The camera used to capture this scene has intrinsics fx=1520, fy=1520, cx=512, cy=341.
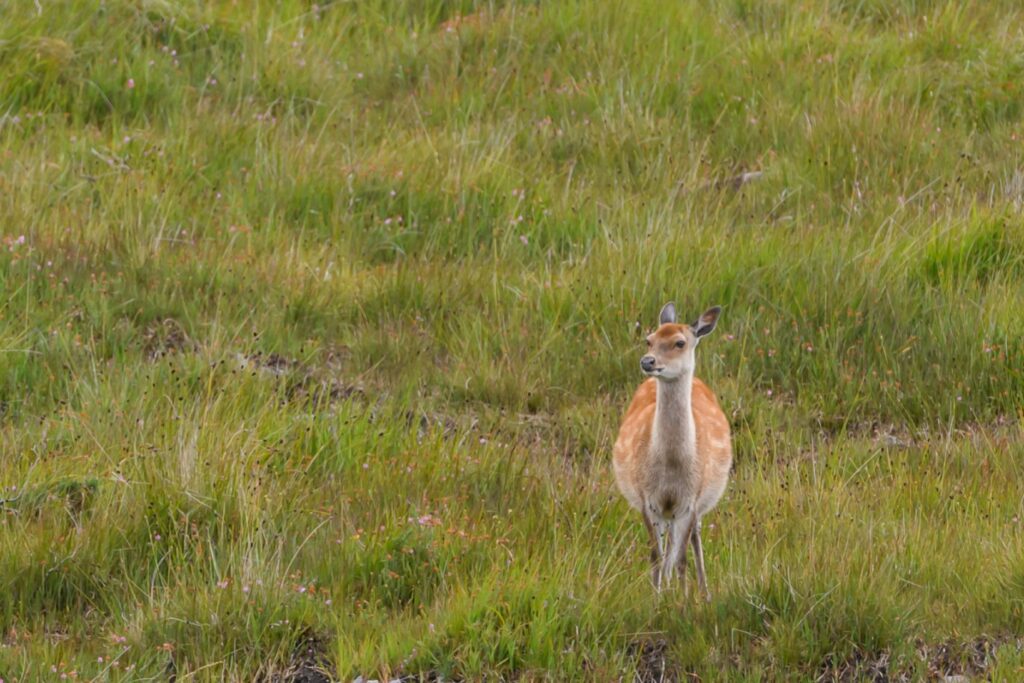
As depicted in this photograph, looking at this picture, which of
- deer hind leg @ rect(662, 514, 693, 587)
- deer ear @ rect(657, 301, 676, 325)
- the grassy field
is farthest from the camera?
deer ear @ rect(657, 301, 676, 325)

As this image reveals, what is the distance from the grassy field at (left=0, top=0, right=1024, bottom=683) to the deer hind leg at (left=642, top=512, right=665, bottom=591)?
10 cm

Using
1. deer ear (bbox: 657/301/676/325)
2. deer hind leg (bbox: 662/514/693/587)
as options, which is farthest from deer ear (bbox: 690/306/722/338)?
deer hind leg (bbox: 662/514/693/587)

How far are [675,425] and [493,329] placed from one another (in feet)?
7.88

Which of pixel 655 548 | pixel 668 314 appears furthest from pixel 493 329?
pixel 655 548

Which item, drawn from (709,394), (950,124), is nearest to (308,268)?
(709,394)

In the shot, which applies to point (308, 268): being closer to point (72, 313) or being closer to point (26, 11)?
point (72, 313)

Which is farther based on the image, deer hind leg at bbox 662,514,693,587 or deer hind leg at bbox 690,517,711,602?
deer hind leg at bbox 662,514,693,587

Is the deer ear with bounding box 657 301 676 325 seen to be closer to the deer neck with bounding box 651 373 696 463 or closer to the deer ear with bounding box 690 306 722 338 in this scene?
the deer ear with bounding box 690 306 722 338

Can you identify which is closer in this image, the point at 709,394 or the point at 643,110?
the point at 709,394

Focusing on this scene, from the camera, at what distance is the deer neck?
20.4 feet

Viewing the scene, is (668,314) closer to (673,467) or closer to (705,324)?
(705,324)

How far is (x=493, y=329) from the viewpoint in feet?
27.8

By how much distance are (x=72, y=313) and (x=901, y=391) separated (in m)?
4.50

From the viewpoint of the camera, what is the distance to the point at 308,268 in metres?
9.05
